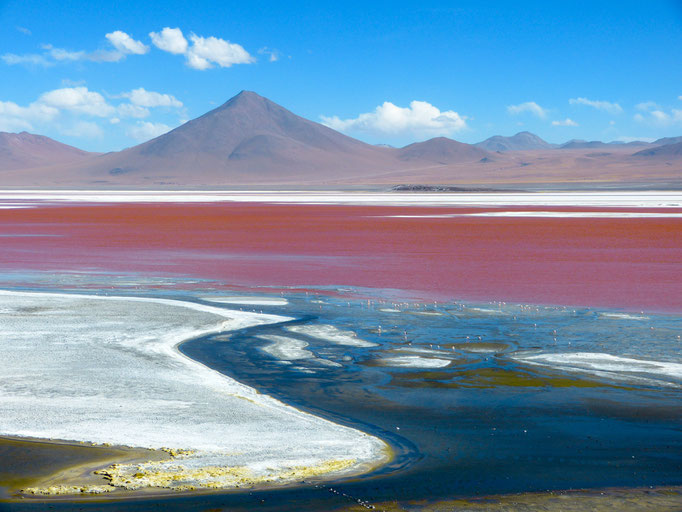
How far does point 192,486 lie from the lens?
617 centimetres

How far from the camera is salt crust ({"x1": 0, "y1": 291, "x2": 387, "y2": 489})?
6.64 metres

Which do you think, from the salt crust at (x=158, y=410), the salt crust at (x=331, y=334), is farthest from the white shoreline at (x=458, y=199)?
the salt crust at (x=158, y=410)

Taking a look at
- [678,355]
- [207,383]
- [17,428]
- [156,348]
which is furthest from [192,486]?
[678,355]

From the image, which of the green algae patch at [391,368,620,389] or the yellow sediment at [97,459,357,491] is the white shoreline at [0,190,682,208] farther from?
the yellow sediment at [97,459,357,491]

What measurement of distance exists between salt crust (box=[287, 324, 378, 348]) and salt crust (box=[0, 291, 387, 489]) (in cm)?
102

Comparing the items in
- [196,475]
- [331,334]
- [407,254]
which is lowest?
[196,475]

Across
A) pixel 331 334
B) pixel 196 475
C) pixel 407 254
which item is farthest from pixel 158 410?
pixel 407 254

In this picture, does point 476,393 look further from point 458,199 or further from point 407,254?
point 458,199

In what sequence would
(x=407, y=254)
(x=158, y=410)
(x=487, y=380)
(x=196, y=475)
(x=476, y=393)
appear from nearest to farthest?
(x=196, y=475) < (x=158, y=410) < (x=476, y=393) < (x=487, y=380) < (x=407, y=254)

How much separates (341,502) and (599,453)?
7.67 ft

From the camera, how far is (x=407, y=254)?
23.0m

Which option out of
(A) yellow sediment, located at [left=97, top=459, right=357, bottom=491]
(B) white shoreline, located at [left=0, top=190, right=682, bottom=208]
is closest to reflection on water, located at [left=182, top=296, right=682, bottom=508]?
(A) yellow sediment, located at [left=97, top=459, right=357, bottom=491]

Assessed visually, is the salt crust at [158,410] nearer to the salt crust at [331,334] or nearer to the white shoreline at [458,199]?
the salt crust at [331,334]

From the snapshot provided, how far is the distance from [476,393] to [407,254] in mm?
14323
